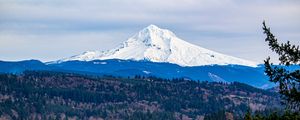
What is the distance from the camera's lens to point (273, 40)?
3544cm

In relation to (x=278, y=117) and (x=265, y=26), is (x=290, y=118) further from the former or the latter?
(x=265, y=26)

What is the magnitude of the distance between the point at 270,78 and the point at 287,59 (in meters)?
1.45

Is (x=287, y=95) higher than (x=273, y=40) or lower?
lower

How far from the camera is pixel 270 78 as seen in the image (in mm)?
35688

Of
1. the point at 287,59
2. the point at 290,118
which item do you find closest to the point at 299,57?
the point at 287,59

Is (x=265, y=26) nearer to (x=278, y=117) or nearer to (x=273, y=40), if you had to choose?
(x=273, y=40)

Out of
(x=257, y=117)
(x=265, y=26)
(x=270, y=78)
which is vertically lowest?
(x=257, y=117)

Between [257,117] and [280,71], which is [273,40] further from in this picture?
[257,117]

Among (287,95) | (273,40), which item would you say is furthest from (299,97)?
(273,40)

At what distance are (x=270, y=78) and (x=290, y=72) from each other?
1303mm

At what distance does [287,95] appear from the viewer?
35.0 metres

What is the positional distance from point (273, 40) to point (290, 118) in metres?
4.39

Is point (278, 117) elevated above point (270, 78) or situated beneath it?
situated beneath

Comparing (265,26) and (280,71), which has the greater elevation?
(265,26)
